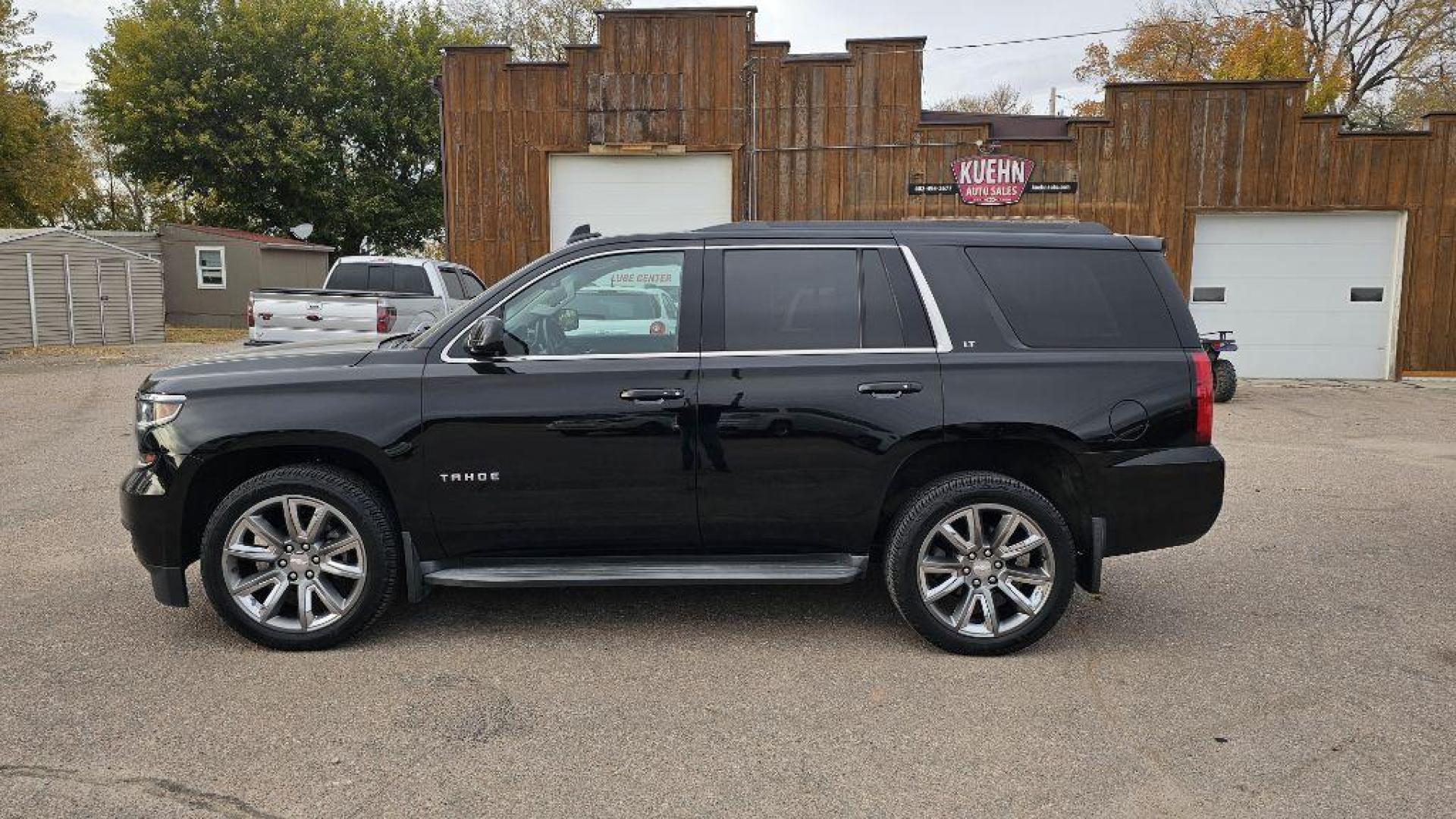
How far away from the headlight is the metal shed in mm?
20245

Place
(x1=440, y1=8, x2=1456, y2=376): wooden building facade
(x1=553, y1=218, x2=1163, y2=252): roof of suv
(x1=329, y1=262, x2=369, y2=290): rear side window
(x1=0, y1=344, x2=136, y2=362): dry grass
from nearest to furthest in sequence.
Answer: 1. (x1=553, y1=218, x2=1163, y2=252): roof of suv
2. (x1=329, y1=262, x2=369, y2=290): rear side window
3. (x1=440, y1=8, x2=1456, y2=376): wooden building facade
4. (x1=0, y1=344, x2=136, y2=362): dry grass

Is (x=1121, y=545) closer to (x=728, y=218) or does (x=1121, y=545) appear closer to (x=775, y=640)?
(x=775, y=640)

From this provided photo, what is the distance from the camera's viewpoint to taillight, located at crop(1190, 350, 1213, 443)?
430 cm

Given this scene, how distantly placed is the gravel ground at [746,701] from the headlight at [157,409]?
95 centimetres

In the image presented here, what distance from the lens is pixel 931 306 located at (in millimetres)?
4395

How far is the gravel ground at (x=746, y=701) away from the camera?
3.15 metres

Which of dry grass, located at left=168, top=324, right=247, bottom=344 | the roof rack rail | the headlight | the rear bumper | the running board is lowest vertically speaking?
dry grass, located at left=168, top=324, right=247, bottom=344

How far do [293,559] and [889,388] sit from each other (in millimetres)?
2594

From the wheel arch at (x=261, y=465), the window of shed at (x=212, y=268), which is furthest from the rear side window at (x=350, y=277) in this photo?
the window of shed at (x=212, y=268)

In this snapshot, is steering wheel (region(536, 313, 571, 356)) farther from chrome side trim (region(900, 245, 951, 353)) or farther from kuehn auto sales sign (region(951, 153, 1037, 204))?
kuehn auto sales sign (region(951, 153, 1037, 204))

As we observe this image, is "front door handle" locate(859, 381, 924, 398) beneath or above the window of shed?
beneath

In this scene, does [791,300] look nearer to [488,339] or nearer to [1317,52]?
[488,339]

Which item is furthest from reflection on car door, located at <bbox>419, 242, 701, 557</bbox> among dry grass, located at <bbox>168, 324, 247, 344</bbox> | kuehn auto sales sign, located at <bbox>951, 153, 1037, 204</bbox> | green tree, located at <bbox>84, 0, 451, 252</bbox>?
green tree, located at <bbox>84, 0, 451, 252</bbox>

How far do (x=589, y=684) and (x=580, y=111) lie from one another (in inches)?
524
